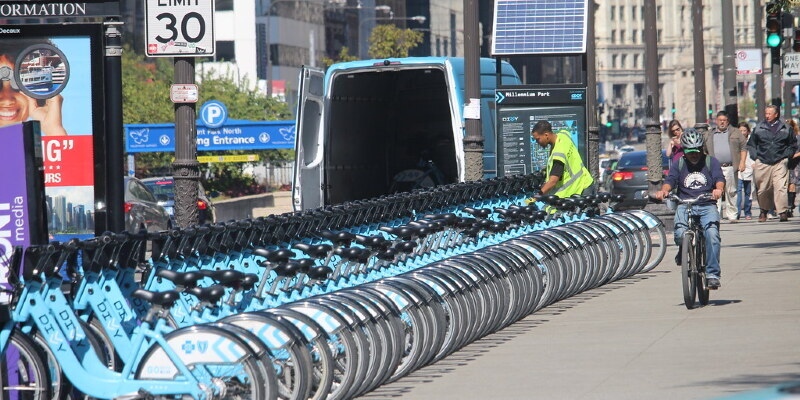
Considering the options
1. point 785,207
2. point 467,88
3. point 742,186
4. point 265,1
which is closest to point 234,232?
point 467,88

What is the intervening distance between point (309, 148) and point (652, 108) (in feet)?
30.1

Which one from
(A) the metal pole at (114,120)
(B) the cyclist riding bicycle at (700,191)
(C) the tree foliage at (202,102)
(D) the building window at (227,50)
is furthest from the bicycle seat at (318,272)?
(D) the building window at (227,50)

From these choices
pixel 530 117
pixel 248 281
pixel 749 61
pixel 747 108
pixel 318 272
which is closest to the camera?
pixel 248 281

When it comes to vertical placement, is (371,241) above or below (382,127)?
below

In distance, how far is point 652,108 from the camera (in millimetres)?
25844

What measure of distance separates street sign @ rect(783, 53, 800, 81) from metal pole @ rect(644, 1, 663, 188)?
442cm

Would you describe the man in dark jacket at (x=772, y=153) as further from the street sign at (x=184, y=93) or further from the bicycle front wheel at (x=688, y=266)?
the street sign at (x=184, y=93)

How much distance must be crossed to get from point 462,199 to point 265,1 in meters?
71.4

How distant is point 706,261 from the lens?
12867 mm

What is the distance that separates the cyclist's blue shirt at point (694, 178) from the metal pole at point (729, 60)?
47.3ft

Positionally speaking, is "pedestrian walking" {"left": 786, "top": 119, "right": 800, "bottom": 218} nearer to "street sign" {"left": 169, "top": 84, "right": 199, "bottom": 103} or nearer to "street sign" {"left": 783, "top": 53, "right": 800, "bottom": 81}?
"street sign" {"left": 783, "top": 53, "right": 800, "bottom": 81}

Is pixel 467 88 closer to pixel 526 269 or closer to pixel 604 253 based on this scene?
pixel 604 253

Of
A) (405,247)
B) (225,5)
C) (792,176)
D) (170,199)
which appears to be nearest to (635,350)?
(405,247)

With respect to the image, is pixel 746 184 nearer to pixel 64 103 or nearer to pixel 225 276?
pixel 64 103
